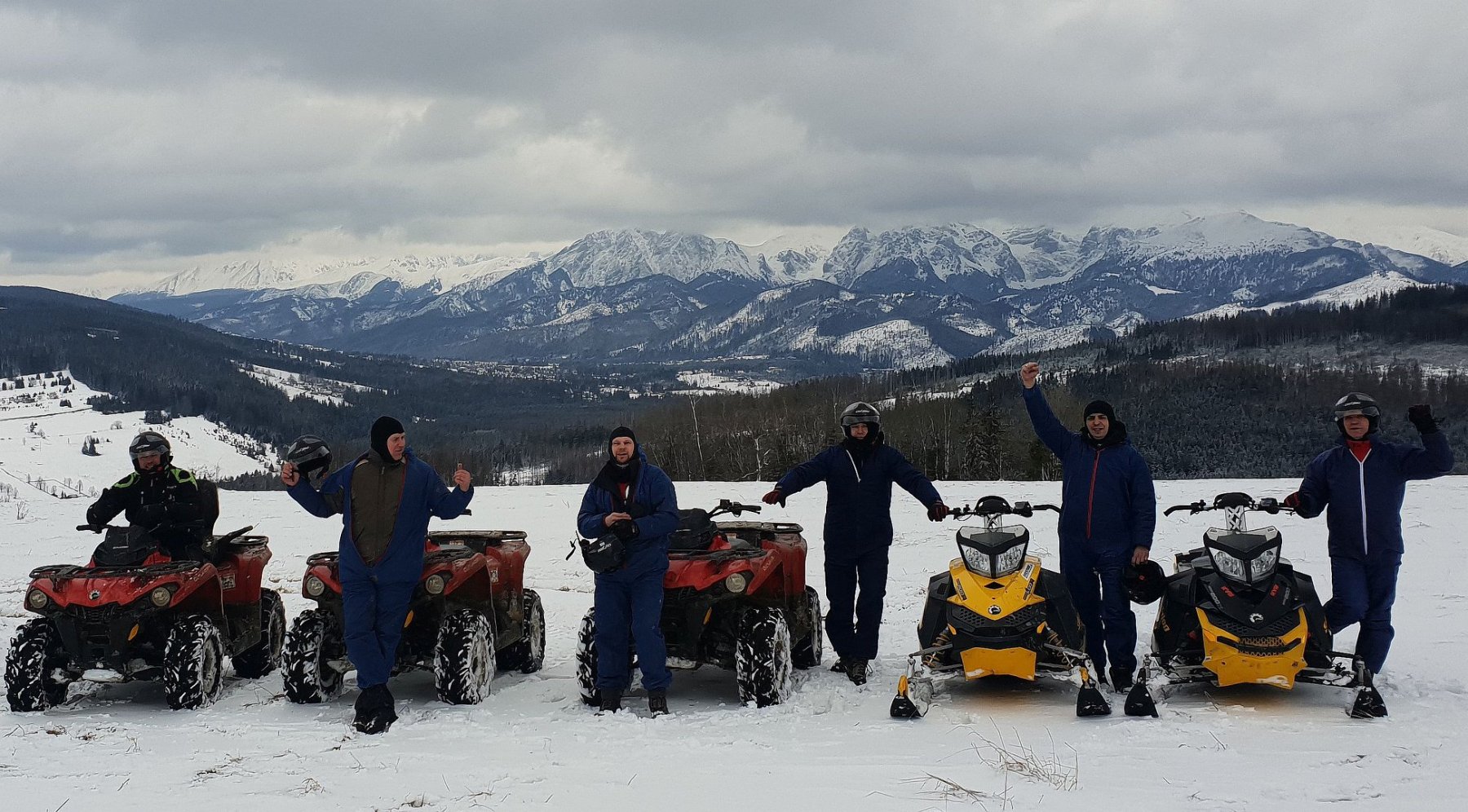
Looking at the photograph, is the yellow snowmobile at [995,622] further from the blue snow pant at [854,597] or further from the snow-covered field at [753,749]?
the blue snow pant at [854,597]

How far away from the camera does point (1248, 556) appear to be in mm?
7258

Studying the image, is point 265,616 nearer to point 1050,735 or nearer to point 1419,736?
point 1050,735

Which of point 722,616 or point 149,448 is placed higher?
point 149,448

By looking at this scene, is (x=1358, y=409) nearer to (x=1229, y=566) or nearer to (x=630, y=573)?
(x=1229, y=566)

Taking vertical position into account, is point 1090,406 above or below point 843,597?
above

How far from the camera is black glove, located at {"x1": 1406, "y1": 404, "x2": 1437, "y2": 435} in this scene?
7.38 meters

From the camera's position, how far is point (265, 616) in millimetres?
9461

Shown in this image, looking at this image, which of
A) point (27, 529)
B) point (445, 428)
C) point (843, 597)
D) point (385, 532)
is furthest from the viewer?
point (445, 428)

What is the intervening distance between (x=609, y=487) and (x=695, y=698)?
73.4 inches

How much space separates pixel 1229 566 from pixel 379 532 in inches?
235

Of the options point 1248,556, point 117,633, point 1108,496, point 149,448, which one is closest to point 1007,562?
point 1108,496

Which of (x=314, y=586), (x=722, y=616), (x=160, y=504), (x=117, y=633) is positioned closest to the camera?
(x=117, y=633)

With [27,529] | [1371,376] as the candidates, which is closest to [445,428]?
[1371,376]

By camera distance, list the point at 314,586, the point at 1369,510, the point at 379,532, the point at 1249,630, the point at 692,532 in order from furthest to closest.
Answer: the point at 692,532, the point at 314,586, the point at 1369,510, the point at 379,532, the point at 1249,630
